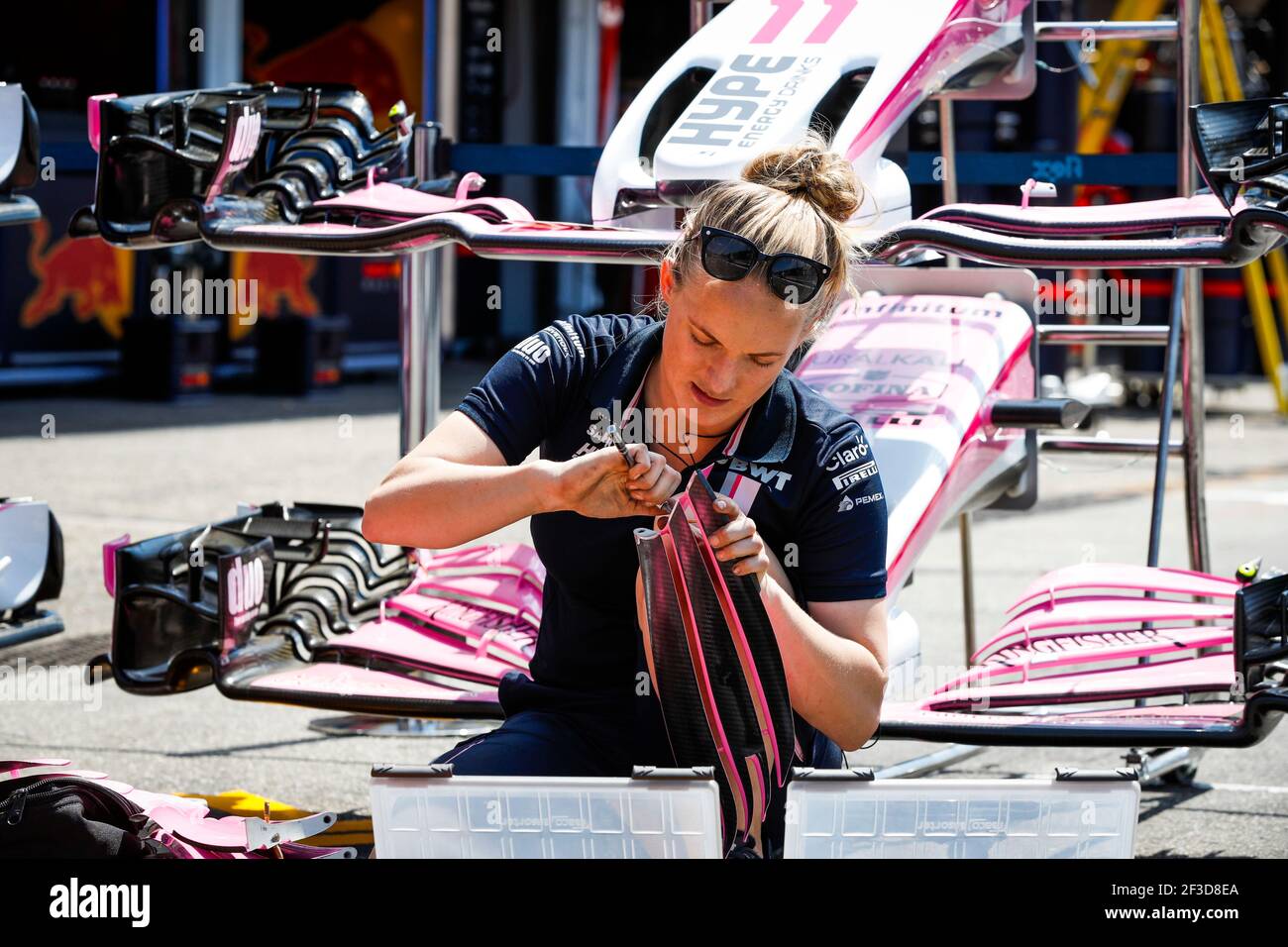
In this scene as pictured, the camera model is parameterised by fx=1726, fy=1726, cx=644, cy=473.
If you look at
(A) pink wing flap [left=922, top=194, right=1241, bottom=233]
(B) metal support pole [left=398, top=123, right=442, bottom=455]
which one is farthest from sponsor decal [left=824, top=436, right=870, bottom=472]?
(B) metal support pole [left=398, top=123, right=442, bottom=455]

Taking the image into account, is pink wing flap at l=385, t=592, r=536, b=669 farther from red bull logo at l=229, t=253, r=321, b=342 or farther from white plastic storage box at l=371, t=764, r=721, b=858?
red bull logo at l=229, t=253, r=321, b=342

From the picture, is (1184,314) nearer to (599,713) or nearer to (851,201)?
(851,201)

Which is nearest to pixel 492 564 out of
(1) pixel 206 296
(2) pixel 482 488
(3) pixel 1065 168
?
(2) pixel 482 488

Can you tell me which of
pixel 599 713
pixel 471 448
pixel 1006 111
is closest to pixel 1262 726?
pixel 599 713

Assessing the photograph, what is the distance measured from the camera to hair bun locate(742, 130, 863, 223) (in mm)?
2754

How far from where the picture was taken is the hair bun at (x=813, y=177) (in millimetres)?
2754

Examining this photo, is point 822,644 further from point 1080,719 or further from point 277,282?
point 277,282

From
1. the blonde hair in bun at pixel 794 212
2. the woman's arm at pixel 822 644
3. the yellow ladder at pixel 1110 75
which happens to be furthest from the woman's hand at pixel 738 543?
the yellow ladder at pixel 1110 75

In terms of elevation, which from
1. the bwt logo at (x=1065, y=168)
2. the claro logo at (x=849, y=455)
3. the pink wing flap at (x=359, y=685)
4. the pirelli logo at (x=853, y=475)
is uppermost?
the bwt logo at (x=1065, y=168)

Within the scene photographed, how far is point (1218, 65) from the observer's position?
12.9m

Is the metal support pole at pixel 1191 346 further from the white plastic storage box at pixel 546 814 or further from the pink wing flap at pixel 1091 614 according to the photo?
the white plastic storage box at pixel 546 814

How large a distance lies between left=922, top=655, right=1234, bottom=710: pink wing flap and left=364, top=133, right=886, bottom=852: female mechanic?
2.68 ft

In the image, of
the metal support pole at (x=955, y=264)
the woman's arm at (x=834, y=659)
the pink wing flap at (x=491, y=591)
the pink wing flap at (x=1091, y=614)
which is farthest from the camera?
the metal support pole at (x=955, y=264)

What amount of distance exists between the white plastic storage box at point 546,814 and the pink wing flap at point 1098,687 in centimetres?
126
